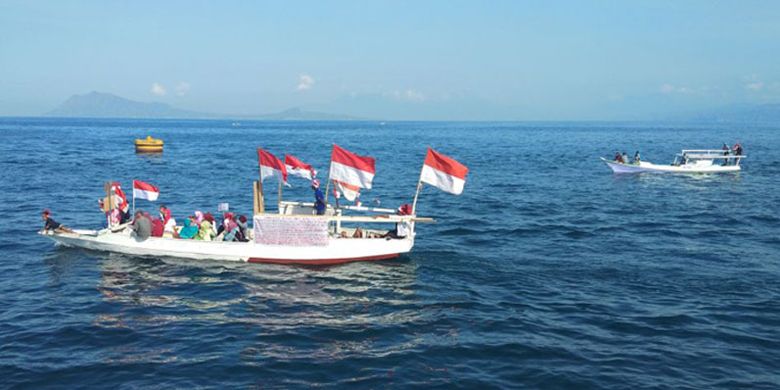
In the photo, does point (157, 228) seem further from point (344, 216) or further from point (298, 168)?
point (344, 216)

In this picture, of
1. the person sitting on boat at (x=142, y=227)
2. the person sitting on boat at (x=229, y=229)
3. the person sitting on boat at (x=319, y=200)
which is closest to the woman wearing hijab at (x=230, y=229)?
the person sitting on boat at (x=229, y=229)

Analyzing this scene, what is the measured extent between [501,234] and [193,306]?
57.6ft

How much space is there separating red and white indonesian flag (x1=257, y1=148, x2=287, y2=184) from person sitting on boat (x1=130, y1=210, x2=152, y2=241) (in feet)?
16.9

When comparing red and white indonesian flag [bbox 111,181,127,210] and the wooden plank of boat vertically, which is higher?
red and white indonesian flag [bbox 111,181,127,210]

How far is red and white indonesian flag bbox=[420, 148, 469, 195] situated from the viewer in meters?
25.1

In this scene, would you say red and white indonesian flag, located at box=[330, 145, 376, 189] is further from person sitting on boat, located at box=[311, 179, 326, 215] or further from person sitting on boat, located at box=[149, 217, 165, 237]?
person sitting on boat, located at box=[149, 217, 165, 237]

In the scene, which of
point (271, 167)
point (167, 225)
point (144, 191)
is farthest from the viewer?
point (144, 191)

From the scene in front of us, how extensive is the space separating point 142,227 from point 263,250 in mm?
5227

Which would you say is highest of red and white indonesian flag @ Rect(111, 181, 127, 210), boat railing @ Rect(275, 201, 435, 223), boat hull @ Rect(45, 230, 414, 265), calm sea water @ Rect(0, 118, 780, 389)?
red and white indonesian flag @ Rect(111, 181, 127, 210)

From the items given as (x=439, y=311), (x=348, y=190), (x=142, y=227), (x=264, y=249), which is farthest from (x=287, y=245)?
(x=439, y=311)

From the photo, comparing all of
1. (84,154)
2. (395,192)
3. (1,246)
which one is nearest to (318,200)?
(1,246)

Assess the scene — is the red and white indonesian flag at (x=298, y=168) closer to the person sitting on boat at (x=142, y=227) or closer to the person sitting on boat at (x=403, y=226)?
the person sitting on boat at (x=403, y=226)

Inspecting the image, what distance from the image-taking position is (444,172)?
83.1ft

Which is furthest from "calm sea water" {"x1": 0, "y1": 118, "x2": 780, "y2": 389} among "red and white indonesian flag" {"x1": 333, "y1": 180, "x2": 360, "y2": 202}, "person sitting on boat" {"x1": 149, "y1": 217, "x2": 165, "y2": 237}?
"red and white indonesian flag" {"x1": 333, "y1": 180, "x2": 360, "y2": 202}
